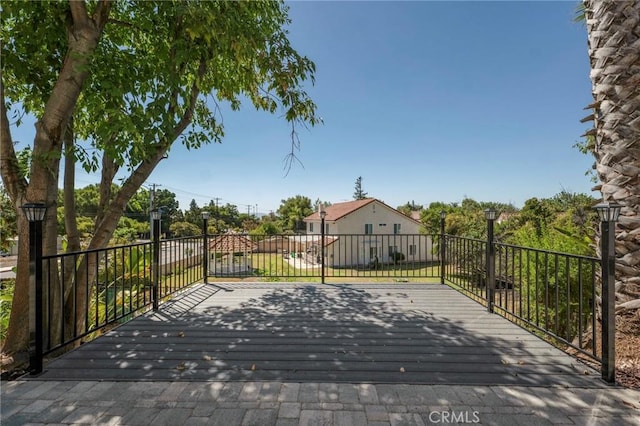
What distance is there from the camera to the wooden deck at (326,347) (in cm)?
198

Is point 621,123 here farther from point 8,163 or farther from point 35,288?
point 8,163

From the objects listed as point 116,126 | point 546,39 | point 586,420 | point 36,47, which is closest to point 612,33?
point 586,420

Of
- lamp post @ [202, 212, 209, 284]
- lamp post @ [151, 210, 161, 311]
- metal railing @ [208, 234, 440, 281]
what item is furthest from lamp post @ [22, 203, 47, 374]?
metal railing @ [208, 234, 440, 281]

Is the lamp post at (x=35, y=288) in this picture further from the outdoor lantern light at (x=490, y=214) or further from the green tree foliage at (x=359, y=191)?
the green tree foliage at (x=359, y=191)

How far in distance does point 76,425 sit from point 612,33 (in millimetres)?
4974

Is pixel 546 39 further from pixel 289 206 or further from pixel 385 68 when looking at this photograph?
pixel 289 206

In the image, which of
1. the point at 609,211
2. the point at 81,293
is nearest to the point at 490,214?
the point at 609,211

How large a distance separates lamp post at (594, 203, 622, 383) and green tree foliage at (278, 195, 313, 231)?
33.7 m

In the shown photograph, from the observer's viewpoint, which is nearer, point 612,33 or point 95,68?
point 612,33

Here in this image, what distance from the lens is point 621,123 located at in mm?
2385

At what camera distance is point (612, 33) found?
244 centimetres

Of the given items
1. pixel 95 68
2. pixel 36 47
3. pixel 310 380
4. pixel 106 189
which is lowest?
pixel 310 380

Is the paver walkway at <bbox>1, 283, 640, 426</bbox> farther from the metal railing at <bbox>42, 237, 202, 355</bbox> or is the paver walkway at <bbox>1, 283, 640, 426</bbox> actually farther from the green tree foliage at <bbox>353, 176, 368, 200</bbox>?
the green tree foliage at <bbox>353, 176, 368, 200</bbox>

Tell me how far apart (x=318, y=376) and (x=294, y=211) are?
35.9 meters
